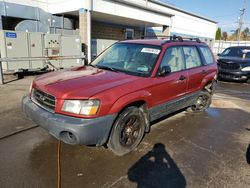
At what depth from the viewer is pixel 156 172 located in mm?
2945

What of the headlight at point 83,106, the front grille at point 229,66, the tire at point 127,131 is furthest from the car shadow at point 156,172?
the front grille at point 229,66

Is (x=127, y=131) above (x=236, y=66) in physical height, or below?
below

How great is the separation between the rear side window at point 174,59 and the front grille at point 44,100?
195cm

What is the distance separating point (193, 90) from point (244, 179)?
2330 millimetres

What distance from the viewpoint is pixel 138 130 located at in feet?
11.8

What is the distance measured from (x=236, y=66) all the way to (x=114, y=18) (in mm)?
7892

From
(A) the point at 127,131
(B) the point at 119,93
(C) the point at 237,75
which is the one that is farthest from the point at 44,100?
(C) the point at 237,75

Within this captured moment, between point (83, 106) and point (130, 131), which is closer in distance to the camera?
point (83, 106)

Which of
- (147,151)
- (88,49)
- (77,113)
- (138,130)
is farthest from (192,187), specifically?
(88,49)

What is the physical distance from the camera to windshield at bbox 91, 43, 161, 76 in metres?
3.71

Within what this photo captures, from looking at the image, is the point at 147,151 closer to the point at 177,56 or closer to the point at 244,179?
the point at 244,179

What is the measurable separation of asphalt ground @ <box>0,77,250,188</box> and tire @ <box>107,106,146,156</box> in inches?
5.5

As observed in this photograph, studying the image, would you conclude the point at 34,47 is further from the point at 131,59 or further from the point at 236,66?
the point at 236,66

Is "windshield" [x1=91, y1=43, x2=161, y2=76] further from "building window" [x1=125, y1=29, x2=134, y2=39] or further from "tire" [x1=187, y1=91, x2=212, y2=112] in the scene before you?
"building window" [x1=125, y1=29, x2=134, y2=39]
